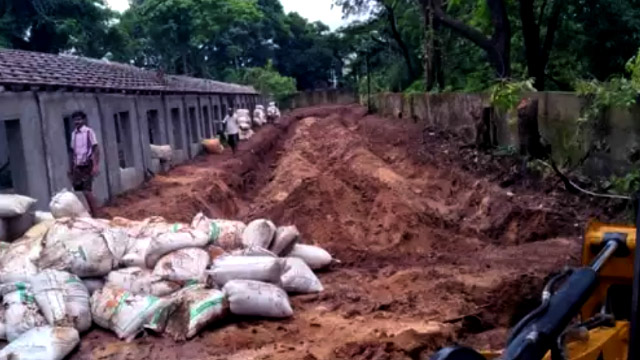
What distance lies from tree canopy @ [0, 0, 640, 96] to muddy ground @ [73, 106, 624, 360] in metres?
2.36

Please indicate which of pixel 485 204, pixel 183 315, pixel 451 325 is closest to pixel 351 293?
pixel 451 325

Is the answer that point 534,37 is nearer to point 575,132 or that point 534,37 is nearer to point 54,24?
point 575,132

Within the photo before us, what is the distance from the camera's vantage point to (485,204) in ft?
34.1

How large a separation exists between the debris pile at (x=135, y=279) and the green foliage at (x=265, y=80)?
45.4 meters

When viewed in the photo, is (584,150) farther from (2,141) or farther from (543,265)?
(2,141)

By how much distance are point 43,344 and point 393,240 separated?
17.4 feet

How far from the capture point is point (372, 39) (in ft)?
136

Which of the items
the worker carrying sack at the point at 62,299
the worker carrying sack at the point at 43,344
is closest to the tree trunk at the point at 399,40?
the worker carrying sack at the point at 62,299

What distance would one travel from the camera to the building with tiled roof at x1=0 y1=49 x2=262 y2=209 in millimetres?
9297

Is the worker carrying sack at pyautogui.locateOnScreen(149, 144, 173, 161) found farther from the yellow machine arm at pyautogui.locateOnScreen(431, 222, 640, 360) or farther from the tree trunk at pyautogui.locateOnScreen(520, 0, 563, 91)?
the yellow machine arm at pyautogui.locateOnScreen(431, 222, 640, 360)

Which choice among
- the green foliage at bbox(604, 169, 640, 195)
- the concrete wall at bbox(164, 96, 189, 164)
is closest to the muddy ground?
the green foliage at bbox(604, 169, 640, 195)

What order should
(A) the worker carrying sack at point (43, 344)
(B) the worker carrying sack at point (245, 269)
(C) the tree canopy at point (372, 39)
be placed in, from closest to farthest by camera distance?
(A) the worker carrying sack at point (43, 344), (B) the worker carrying sack at point (245, 269), (C) the tree canopy at point (372, 39)

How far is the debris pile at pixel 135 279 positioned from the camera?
17.7ft

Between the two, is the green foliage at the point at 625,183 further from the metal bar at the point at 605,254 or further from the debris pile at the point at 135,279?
the metal bar at the point at 605,254
